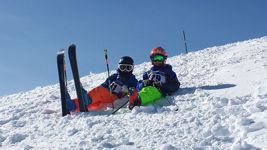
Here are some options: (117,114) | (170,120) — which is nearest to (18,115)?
(117,114)

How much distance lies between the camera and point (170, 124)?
26.9 feet

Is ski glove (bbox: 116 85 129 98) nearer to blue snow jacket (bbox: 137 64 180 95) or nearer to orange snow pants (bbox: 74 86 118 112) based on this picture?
orange snow pants (bbox: 74 86 118 112)

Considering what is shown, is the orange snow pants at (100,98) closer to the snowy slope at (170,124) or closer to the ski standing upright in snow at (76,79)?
the ski standing upright in snow at (76,79)

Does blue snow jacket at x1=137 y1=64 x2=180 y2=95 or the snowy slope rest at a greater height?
blue snow jacket at x1=137 y1=64 x2=180 y2=95

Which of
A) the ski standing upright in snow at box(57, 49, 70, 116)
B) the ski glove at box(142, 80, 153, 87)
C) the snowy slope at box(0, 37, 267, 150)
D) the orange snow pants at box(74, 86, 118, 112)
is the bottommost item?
the snowy slope at box(0, 37, 267, 150)

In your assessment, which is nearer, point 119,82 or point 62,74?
point 62,74

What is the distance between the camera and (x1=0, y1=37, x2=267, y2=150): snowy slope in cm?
711

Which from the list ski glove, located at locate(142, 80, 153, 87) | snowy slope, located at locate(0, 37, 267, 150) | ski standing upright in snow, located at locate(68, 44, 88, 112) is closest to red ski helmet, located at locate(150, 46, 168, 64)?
snowy slope, located at locate(0, 37, 267, 150)

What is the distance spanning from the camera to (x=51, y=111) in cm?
1120

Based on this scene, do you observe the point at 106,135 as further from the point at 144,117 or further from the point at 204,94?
the point at 204,94

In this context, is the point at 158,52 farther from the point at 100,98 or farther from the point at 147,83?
the point at 100,98

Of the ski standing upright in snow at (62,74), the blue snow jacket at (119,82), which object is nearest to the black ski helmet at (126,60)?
the blue snow jacket at (119,82)

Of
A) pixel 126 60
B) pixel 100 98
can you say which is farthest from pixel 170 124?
pixel 126 60

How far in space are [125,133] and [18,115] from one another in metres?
4.36
